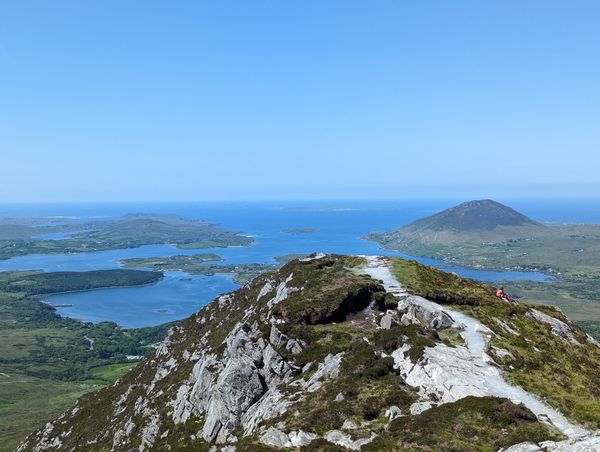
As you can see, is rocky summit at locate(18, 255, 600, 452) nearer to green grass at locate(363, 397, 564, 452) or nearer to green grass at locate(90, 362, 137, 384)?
green grass at locate(363, 397, 564, 452)

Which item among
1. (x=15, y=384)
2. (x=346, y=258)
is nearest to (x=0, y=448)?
(x=15, y=384)

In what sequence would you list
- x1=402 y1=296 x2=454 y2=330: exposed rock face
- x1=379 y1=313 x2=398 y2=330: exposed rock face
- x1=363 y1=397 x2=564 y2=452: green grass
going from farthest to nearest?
x1=379 y1=313 x2=398 y2=330: exposed rock face, x1=402 y1=296 x2=454 y2=330: exposed rock face, x1=363 y1=397 x2=564 y2=452: green grass

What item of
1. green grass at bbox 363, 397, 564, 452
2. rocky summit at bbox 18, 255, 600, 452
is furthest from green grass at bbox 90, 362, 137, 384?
green grass at bbox 363, 397, 564, 452

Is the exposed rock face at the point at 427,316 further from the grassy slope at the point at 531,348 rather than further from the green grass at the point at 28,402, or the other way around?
the green grass at the point at 28,402

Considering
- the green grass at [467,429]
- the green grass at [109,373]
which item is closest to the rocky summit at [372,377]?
the green grass at [467,429]

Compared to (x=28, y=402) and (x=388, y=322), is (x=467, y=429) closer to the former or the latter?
(x=388, y=322)

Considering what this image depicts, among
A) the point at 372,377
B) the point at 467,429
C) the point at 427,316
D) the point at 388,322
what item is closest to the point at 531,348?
the point at 427,316
